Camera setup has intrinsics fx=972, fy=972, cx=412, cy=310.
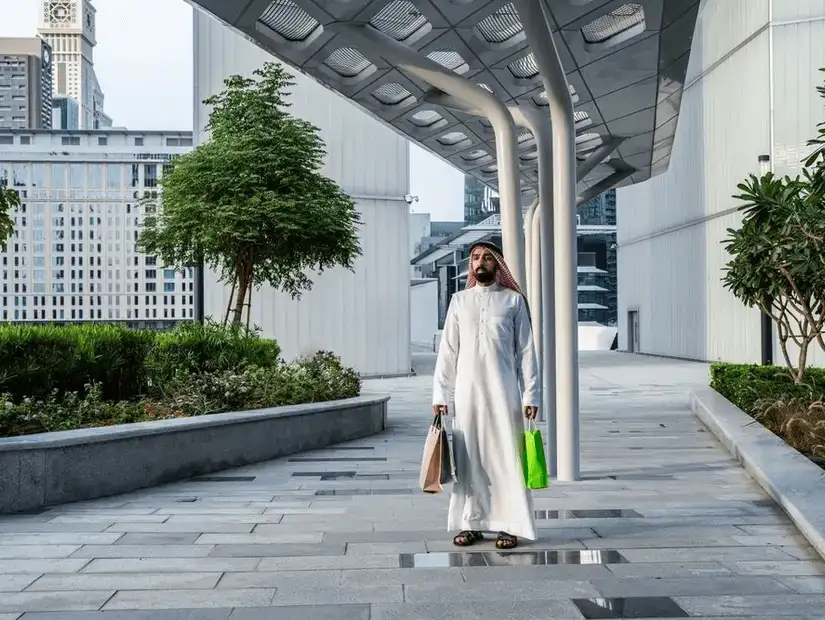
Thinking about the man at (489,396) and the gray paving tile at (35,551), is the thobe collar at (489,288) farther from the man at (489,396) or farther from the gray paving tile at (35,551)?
Result: the gray paving tile at (35,551)

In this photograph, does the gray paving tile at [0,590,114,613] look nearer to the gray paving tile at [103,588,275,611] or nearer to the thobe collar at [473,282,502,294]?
the gray paving tile at [103,588,275,611]

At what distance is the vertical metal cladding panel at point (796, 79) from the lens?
30078 mm

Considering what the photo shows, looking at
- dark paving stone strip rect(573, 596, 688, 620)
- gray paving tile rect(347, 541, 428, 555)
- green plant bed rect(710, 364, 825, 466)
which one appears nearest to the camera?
dark paving stone strip rect(573, 596, 688, 620)

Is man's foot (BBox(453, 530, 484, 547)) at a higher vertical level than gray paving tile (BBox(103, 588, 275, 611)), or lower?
higher

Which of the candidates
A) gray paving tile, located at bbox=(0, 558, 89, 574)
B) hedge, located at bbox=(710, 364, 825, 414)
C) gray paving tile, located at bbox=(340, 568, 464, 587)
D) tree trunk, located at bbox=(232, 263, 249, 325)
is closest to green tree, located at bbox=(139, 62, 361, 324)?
tree trunk, located at bbox=(232, 263, 249, 325)

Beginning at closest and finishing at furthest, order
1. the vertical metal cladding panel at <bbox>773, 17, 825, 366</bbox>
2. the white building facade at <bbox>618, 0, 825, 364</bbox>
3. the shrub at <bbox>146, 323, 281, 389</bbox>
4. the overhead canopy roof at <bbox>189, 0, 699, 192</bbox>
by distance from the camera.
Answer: the overhead canopy roof at <bbox>189, 0, 699, 192</bbox>
the shrub at <bbox>146, 323, 281, 389</bbox>
the vertical metal cladding panel at <bbox>773, 17, 825, 366</bbox>
the white building facade at <bbox>618, 0, 825, 364</bbox>

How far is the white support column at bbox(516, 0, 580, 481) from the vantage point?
8719 mm

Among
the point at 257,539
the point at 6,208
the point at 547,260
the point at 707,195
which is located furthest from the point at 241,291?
the point at 707,195

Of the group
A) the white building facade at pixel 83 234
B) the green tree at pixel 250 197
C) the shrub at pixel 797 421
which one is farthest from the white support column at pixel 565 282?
the white building facade at pixel 83 234

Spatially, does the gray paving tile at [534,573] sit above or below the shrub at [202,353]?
below

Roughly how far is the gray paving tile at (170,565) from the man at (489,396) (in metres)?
1.31

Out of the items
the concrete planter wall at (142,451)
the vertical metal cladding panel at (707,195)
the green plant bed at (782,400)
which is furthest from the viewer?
the vertical metal cladding panel at (707,195)

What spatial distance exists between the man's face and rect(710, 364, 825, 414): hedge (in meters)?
7.56

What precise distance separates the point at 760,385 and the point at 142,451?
30.1 feet
